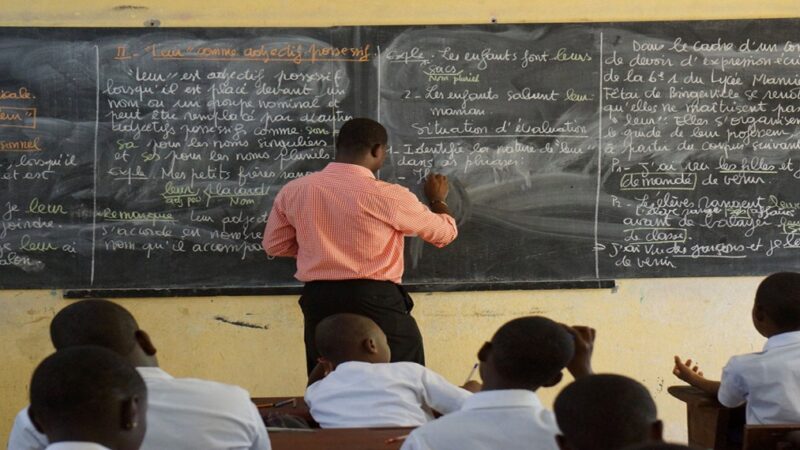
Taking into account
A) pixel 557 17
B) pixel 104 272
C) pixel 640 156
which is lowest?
pixel 104 272

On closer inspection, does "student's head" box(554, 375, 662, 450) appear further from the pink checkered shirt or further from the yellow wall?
the yellow wall

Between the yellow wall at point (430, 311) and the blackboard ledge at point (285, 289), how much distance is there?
0.04 m

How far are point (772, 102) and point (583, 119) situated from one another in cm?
90

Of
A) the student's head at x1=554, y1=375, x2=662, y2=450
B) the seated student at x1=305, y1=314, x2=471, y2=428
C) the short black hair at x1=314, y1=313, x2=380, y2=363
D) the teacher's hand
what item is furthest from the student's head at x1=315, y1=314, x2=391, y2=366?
the student's head at x1=554, y1=375, x2=662, y2=450

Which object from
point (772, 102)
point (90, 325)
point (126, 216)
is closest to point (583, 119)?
point (772, 102)

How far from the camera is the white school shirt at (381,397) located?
3.23m

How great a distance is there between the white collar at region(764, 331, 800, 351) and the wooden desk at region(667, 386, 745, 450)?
1.07 feet

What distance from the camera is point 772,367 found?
351 centimetres

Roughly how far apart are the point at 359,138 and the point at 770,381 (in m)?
1.85

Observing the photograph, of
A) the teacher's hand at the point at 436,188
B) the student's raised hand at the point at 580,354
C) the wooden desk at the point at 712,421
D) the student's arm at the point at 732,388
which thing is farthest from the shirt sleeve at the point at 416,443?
the teacher's hand at the point at 436,188

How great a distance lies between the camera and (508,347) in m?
2.61

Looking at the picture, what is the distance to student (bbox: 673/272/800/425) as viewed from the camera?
3.49m

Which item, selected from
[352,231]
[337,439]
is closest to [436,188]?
[352,231]

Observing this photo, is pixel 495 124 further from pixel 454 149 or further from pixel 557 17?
pixel 557 17
